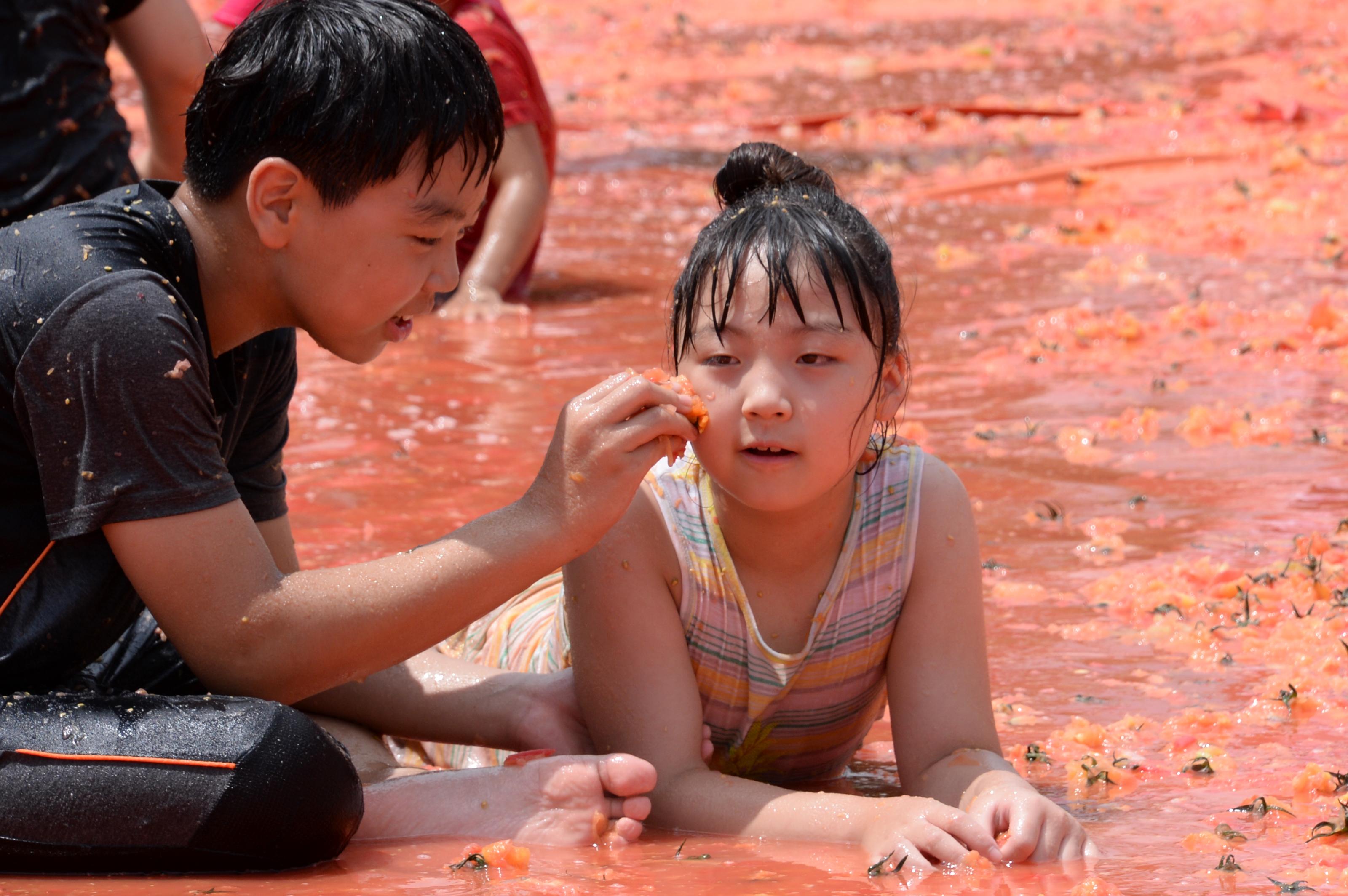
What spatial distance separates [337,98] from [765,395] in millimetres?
821

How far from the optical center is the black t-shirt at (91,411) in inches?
93.7

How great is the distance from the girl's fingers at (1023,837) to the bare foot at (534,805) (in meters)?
0.56

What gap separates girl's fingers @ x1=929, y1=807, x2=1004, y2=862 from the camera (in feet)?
7.88

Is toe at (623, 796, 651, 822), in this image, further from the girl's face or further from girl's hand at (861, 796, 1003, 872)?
the girl's face

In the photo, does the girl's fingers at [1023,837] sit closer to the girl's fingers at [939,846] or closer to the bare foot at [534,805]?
the girl's fingers at [939,846]

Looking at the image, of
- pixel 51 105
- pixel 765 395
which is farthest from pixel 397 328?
pixel 51 105

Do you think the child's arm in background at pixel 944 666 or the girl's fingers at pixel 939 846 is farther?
the child's arm in background at pixel 944 666

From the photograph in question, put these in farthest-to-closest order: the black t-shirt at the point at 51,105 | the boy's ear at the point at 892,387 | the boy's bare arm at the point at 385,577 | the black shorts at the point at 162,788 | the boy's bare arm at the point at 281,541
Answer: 1. the black t-shirt at the point at 51,105
2. the boy's bare arm at the point at 281,541
3. the boy's ear at the point at 892,387
4. the boy's bare arm at the point at 385,577
5. the black shorts at the point at 162,788

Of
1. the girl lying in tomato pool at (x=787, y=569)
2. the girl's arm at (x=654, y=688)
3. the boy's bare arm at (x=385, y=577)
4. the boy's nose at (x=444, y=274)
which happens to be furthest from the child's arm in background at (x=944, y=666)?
the boy's nose at (x=444, y=274)

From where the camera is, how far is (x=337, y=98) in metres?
2.54

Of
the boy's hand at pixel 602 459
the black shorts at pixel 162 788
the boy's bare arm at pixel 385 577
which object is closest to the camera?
the black shorts at pixel 162 788

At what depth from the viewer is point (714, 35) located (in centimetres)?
1499

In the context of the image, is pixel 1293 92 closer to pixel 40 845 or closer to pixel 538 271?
Result: pixel 538 271

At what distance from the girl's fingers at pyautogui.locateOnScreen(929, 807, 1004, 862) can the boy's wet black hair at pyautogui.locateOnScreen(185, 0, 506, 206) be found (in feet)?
4.19
